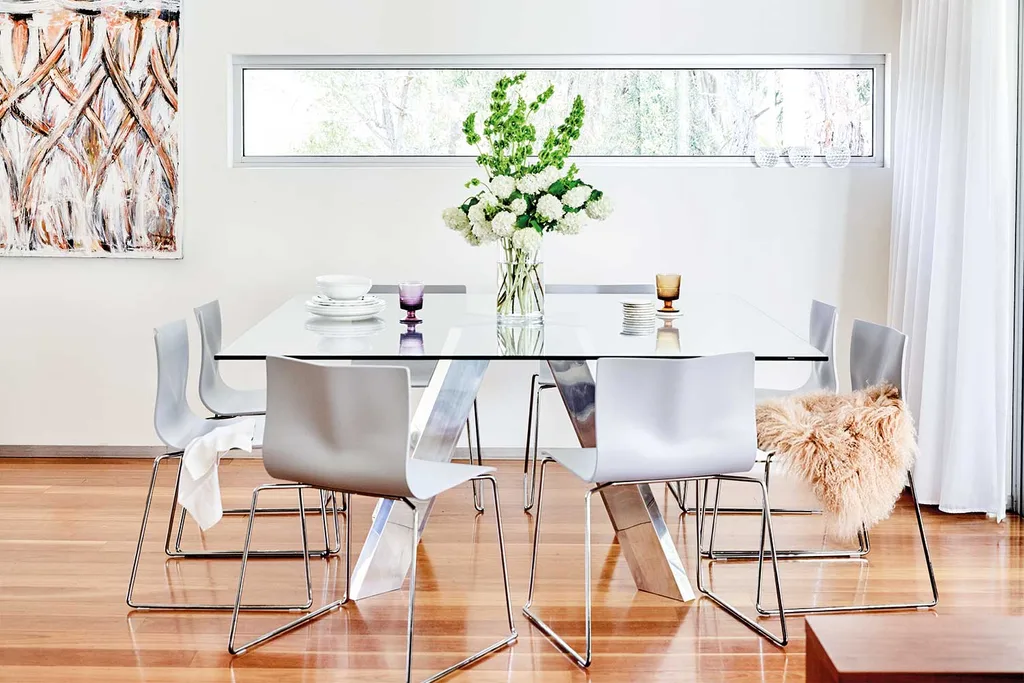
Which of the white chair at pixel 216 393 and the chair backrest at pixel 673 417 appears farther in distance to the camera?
the white chair at pixel 216 393

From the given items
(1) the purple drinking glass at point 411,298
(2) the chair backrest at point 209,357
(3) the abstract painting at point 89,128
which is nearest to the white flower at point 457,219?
(1) the purple drinking glass at point 411,298

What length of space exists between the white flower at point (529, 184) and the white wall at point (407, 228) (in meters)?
1.50

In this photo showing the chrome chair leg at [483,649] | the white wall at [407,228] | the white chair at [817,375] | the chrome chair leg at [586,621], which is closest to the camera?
the chrome chair leg at [483,649]

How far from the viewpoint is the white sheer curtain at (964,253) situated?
380 cm

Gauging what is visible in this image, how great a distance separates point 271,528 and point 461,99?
208cm

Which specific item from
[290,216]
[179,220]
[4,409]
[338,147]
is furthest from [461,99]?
[4,409]

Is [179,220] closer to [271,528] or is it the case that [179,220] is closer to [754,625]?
[271,528]

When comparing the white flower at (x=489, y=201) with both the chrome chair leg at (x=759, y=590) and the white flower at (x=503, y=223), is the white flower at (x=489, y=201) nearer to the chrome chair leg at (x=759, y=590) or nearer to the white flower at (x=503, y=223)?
the white flower at (x=503, y=223)

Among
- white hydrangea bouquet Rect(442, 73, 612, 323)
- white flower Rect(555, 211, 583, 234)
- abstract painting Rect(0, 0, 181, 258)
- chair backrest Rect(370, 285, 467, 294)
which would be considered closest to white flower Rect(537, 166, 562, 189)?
white hydrangea bouquet Rect(442, 73, 612, 323)

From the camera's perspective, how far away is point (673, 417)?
269cm

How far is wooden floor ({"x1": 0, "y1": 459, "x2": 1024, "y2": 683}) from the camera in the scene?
268 centimetres

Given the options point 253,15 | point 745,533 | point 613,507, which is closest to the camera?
point 613,507

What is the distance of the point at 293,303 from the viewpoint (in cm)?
384

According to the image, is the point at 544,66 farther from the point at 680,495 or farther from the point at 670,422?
the point at 670,422
